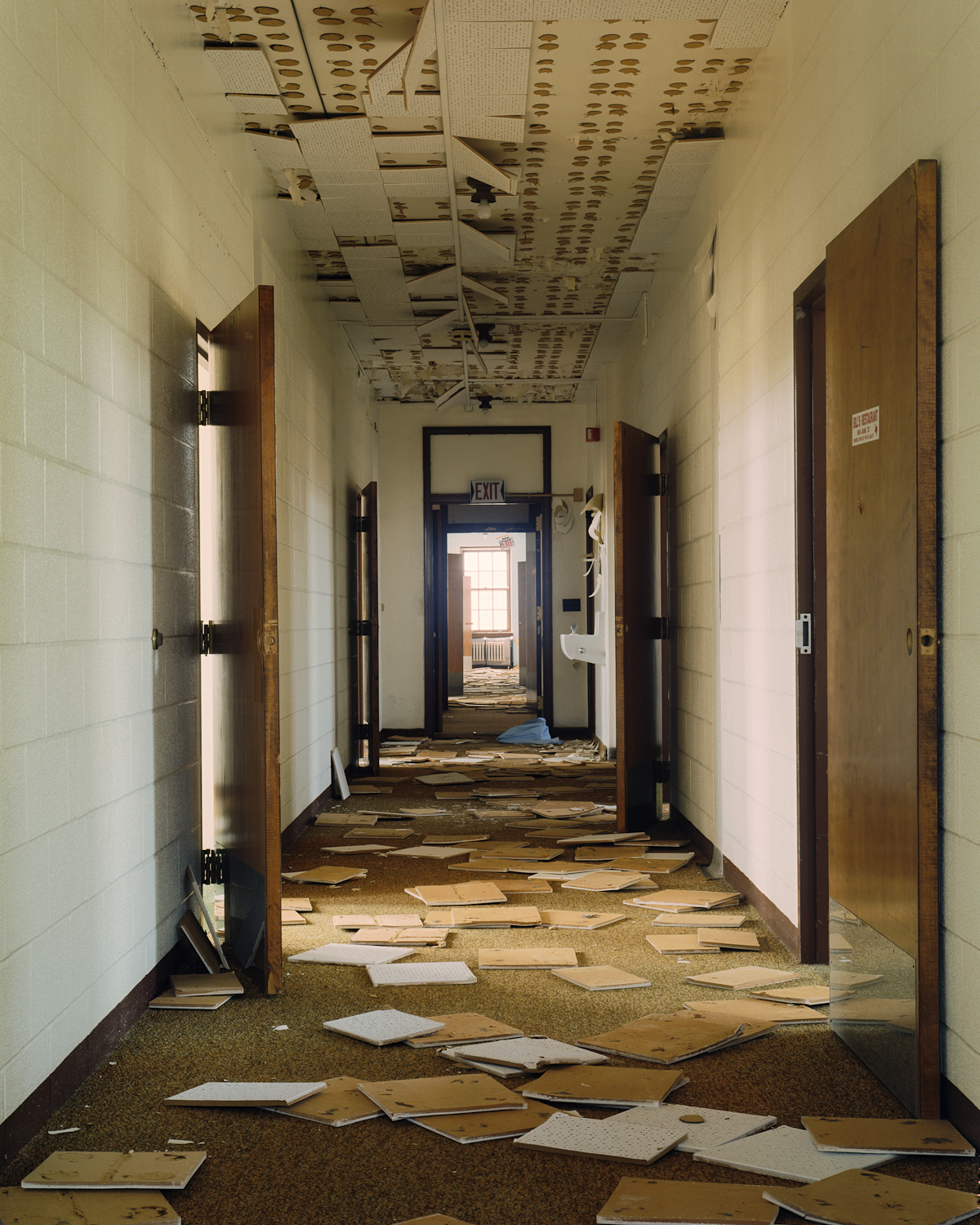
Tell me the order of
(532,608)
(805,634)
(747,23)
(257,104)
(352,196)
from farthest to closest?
(532,608), (352,196), (257,104), (747,23), (805,634)

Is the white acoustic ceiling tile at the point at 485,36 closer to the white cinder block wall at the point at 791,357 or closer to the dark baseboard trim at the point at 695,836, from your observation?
the white cinder block wall at the point at 791,357

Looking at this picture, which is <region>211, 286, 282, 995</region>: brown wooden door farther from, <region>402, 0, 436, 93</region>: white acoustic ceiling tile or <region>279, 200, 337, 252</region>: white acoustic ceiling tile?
<region>279, 200, 337, 252</region>: white acoustic ceiling tile

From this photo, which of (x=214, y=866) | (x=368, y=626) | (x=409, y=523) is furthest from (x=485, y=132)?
(x=409, y=523)

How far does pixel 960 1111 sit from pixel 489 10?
337 cm

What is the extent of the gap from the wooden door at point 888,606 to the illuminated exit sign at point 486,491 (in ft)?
25.7

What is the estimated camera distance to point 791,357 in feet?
11.5

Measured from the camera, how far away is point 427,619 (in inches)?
421

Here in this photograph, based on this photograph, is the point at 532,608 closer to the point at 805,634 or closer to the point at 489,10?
the point at 805,634

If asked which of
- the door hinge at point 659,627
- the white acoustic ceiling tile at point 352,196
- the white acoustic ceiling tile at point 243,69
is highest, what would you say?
the white acoustic ceiling tile at point 352,196

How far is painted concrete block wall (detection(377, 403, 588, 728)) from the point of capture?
35.1 feet

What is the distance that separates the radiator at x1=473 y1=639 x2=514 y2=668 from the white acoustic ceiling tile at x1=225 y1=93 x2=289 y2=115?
17.5 m

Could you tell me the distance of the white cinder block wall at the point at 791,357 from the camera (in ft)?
7.10

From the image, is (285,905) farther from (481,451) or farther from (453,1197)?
(481,451)

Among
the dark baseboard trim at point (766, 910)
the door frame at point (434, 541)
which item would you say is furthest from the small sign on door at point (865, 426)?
the door frame at point (434, 541)
